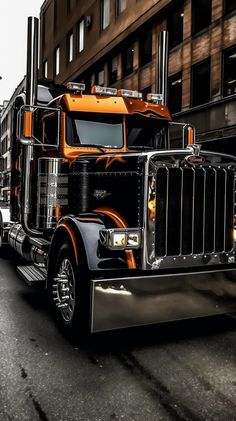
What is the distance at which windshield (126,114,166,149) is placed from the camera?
6.56 meters

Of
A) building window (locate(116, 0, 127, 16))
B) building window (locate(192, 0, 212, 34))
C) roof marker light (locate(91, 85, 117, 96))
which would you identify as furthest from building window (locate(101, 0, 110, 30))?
roof marker light (locate(91, 85, 117, 96))

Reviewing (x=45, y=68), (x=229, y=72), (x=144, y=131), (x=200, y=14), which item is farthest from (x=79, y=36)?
(x=144, y=131)

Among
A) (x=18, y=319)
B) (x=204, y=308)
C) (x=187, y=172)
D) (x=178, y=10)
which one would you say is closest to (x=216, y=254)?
(x=204, y=308)

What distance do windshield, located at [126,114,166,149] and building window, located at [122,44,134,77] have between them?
61.4 feet

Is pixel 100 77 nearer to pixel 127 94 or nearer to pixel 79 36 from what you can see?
pixel 79 36

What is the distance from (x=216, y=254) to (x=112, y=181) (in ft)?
5.10

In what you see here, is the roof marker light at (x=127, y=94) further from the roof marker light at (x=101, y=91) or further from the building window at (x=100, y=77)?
the building window at (x=100, y=77)

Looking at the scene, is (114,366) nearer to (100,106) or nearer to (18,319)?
(18,319)

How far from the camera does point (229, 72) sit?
677 inches

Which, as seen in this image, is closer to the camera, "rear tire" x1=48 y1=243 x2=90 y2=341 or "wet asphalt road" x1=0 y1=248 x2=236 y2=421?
"wet asphalt road" x1=0 y1=248 x2=236 y2=421

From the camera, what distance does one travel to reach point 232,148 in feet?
58.7

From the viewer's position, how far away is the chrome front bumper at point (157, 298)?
4168mm

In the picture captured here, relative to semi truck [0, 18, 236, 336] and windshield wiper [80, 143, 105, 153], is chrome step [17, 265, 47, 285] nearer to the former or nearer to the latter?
semi truck [0, 18, 236, 336]

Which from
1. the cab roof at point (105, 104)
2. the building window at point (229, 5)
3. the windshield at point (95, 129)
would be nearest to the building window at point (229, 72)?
the building window at point (229, 5)
